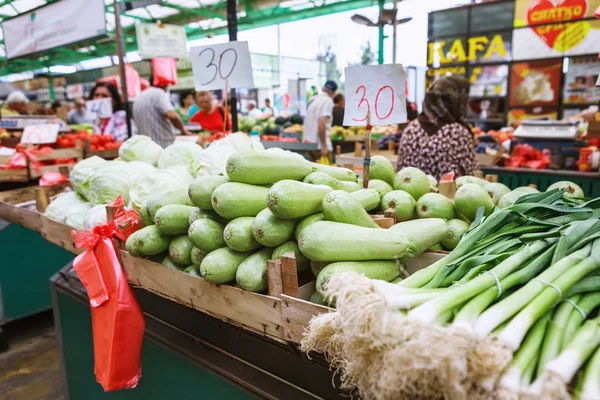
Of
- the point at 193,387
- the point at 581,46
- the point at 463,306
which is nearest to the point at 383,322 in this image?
the point at 463,306

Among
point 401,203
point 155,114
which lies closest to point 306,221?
point 401,203

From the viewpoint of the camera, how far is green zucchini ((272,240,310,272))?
1343mm

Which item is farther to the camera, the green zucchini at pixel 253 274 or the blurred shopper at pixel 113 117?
the blurred shopper at pixel 113 117

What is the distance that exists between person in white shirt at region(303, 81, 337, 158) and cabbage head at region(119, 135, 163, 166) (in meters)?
4.52

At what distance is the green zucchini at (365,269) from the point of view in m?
1.19

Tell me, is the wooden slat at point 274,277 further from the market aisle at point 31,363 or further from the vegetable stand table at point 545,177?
the vegetable stand table at point 545,177

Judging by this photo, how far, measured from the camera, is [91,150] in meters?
4.74

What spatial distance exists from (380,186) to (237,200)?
624mm

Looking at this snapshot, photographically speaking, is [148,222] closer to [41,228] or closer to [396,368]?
[41,228]

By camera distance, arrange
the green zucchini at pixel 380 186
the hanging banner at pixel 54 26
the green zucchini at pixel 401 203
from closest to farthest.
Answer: the green zucchini at pixel 401 203 < the green zucchini at pixel 380 186 < the hanging banner at pixel 54 26

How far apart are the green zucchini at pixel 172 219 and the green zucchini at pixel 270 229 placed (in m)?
0.36

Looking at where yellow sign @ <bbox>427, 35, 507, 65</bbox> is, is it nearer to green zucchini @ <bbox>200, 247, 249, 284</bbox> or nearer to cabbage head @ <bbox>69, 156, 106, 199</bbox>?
cabbage head @ <bbox>69, 156, 106, 199</bbox>

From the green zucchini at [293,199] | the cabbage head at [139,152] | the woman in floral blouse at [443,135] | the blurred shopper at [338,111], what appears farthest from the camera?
the blurred shopper at [338,111]

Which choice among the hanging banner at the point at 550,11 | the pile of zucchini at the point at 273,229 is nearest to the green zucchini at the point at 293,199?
the pile of zucchini at the point at 273,229
